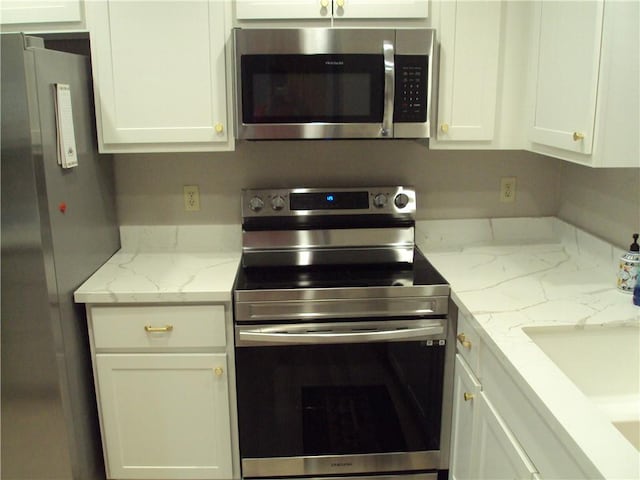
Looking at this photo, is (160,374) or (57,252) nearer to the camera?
(57,252)

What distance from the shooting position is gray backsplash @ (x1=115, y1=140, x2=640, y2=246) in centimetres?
233

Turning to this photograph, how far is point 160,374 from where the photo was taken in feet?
6.51

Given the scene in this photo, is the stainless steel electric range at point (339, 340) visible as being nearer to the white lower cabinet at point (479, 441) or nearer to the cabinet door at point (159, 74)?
the white lower cabinet at point (479, 441)

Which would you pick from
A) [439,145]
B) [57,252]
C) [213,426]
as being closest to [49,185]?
[57,252]

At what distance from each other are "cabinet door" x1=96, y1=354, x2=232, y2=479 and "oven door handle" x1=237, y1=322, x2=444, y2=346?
0.16 m

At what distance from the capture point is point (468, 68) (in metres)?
1.98

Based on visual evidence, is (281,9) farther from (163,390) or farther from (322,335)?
(163,390)

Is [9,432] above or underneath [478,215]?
underneath

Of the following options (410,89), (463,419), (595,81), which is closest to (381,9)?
(410,89)

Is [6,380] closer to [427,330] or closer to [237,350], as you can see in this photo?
[237,350]

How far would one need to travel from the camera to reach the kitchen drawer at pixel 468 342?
169cm

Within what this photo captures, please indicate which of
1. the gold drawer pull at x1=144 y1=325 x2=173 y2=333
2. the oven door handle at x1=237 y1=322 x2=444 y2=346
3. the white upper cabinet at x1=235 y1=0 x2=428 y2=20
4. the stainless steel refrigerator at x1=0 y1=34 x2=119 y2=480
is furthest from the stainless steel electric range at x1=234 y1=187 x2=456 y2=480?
the white upper cabinet at x1=235 y1=0 x2=428 y2=20

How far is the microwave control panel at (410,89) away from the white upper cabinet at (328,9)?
166 mm

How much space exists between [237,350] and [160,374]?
0.29 metres
